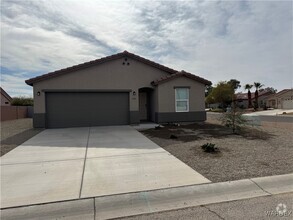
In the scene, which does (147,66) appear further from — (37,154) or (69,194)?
(69,194)

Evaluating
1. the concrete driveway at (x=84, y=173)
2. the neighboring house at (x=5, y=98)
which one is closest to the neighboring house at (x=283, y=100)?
the concrete driveway at (x=84, y=173)

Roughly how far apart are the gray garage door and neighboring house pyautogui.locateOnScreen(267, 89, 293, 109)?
4633 centimetres

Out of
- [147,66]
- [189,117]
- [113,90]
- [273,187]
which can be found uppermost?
[147,66]

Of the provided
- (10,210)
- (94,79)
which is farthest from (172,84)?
(10,210)

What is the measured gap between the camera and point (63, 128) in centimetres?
1455

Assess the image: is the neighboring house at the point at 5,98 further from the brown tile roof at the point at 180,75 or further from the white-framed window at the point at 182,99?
the white-framed window at the point at 182,99

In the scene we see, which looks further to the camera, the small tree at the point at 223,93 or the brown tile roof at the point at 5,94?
the small tree at the point at 223,93

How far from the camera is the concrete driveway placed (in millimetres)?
4359

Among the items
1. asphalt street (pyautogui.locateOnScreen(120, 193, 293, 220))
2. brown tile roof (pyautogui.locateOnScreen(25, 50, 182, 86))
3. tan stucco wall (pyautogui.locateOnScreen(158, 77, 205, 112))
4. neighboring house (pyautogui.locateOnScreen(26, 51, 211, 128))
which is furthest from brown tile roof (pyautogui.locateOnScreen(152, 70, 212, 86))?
asphalt street (pyautogui.locateOnScreen(120, 193, 293, 220))

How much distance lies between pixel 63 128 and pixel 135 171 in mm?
10371

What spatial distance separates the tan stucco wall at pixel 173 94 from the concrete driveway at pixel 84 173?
7.59 m

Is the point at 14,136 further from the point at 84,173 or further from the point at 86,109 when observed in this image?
the point at 84,173

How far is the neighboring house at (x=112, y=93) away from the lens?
48.3ft

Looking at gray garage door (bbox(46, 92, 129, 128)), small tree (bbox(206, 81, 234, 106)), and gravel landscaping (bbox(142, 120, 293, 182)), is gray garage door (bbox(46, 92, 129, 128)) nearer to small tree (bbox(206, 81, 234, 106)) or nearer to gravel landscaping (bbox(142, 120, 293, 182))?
gravel landscaping (bbox(142, 120, 293, 182))
